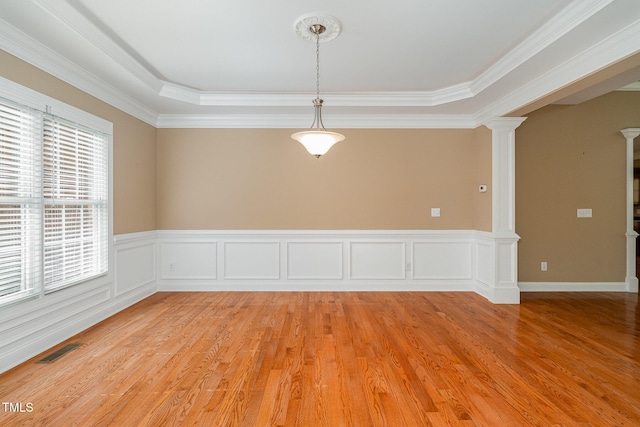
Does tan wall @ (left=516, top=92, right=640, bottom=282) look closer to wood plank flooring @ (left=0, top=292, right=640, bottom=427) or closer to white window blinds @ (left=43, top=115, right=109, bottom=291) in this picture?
wood plank flooring @ (left=0, top=292, right=640, bottom=427)

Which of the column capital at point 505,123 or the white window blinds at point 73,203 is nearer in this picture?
the white window blinds at point 73,203

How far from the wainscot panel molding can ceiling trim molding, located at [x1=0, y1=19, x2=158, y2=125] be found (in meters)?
1.69

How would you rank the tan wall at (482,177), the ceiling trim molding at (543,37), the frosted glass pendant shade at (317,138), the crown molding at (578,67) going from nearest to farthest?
1. the ceiling trim molding at (543,37)
2. the crown molding at (578,67)
3. the frosted glass pendant shade at (317,138)
4. the tan wall at (482,177)

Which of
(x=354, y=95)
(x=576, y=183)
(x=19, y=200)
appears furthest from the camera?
(x=576, y=183)

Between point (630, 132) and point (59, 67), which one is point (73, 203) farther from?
point (630, 132)

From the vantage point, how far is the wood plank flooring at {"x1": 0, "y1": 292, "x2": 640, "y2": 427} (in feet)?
6.35

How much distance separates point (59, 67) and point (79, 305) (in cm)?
236

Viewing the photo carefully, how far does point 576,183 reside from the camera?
4773 millimetres

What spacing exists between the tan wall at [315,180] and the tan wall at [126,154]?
0.74 ft

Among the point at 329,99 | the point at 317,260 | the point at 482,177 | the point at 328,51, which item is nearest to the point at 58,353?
the point at 317,260

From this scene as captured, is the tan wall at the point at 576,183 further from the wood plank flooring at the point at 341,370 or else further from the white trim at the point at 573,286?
the wood plank flooring at the point at 341,370

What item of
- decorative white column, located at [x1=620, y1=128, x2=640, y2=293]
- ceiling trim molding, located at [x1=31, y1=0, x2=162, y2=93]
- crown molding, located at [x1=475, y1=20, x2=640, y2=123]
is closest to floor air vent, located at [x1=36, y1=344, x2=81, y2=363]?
ceiling trim molding, located at [x1=31, y1=0, x2=162, y2=93]

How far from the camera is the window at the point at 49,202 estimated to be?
2.54 meters

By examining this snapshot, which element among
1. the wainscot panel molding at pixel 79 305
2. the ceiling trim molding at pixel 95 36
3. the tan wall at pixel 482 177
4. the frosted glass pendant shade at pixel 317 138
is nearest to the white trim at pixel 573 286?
the tan wall at pixel 482 177
